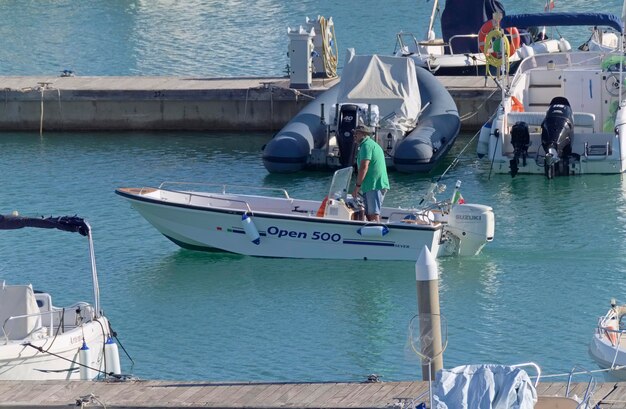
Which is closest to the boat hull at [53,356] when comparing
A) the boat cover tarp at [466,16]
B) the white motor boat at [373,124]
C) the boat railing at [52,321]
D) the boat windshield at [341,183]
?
the boat railing at [52,321]

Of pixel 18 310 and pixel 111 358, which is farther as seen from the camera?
pixel 18 310

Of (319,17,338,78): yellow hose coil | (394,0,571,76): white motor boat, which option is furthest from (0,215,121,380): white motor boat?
(394,0,571,76): white motor boat

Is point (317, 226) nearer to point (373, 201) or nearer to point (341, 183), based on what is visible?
point (341, 183)

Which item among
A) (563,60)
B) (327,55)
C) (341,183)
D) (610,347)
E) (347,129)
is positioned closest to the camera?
(610,347)

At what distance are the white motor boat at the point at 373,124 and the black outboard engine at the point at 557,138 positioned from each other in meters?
1.79

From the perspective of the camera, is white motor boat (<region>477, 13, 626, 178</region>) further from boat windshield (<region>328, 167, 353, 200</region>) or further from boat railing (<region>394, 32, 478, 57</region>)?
boat windshield (<region>328, 167, 353, 200</region>)

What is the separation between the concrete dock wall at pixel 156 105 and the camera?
27922mm

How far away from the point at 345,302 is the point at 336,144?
287 inches

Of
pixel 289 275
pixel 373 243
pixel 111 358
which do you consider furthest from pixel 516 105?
pixel 111 358

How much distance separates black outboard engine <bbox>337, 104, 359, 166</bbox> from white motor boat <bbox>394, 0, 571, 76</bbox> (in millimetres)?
6448

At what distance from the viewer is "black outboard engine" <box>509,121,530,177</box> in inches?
912

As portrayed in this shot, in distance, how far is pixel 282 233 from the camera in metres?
18.2

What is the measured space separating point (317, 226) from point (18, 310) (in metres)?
5.24

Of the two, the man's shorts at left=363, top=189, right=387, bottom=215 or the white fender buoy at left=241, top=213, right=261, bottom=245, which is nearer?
the man's shorts at left=363, top=189, right=387, bottom=215
